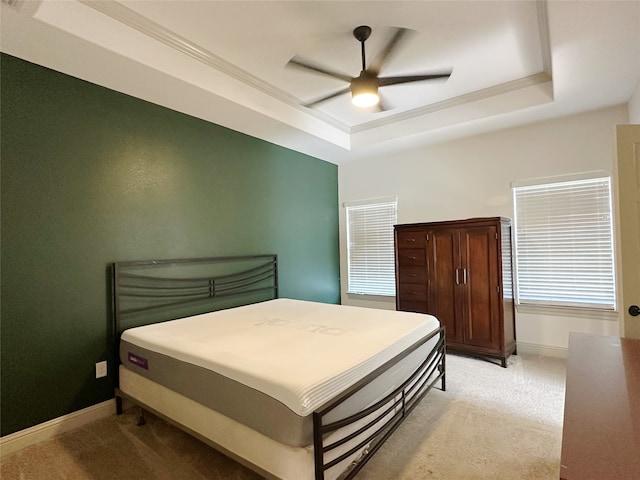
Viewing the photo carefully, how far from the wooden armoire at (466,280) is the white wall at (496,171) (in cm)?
45

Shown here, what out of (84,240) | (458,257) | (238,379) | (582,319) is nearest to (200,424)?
(238,379)

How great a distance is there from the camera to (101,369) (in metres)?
2.70

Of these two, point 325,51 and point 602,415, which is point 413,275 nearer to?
point 325,51

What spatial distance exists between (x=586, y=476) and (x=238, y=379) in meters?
1.41

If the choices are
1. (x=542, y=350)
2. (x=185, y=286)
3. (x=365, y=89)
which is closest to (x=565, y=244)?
(x=542, y=350)

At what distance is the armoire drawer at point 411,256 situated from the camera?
4.09 meters

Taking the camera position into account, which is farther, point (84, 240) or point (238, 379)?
point (84, 240)

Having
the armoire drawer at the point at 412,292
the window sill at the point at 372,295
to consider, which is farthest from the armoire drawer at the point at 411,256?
the window sill at the point at 372,295

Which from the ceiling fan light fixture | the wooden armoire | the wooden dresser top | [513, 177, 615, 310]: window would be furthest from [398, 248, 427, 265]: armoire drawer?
the wooden dresser top

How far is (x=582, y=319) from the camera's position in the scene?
362 cm

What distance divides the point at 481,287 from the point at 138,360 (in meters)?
3.37

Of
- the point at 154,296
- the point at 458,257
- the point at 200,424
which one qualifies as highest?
the point at 458,257

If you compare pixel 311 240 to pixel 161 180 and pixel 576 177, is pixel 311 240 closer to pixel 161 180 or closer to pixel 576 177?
pixel 161 180

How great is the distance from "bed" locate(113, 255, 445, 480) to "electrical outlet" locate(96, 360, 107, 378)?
0.10 meters
